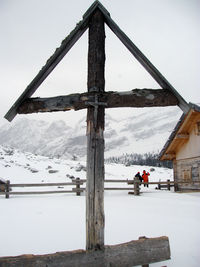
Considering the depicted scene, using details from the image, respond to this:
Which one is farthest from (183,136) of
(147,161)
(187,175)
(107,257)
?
(147,161)

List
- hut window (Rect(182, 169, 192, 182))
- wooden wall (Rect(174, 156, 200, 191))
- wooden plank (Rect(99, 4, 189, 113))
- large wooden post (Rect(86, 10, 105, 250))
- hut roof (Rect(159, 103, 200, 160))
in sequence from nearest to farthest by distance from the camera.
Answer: large wooden post (Rect(86, 10, 105, 250))
wooden plank (Rect(99, 4, 189, 113))
hut roof (Rect(159, 103, 200, 160))
wooden wall (Rect(174, 156, 200, 191))
hut window (Rect(182, 169, 192, 182))

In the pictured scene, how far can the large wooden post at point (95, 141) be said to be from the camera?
3.38 meters

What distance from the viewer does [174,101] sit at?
3.91m

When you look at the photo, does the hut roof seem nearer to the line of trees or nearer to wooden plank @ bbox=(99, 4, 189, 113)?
the line of trees

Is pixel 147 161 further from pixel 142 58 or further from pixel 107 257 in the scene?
pixel 107 257

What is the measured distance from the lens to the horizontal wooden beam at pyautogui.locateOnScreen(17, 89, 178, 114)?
375 cm

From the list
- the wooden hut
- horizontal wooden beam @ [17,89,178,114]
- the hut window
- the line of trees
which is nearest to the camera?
horizontal wooden beam @ [17,89,178,114]

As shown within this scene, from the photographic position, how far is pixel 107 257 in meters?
3.46

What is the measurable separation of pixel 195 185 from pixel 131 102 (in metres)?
12.5

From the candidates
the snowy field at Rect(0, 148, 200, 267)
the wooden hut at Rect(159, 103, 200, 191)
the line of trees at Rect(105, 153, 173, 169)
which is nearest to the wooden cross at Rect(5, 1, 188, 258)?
the snowy field at Rect(0, 148, 200, 267)

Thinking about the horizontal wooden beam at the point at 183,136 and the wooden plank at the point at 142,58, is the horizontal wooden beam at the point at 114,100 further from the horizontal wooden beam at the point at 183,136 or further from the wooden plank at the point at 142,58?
the horizontal wooden beam at the point at 183,136

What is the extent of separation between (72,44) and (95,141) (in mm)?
2136

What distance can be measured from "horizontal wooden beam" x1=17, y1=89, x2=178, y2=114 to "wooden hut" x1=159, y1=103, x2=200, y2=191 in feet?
28.8

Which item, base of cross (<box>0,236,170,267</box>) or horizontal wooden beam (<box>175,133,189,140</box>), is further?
horizontal wooden beam (<box>175,133,189,140</box>)
